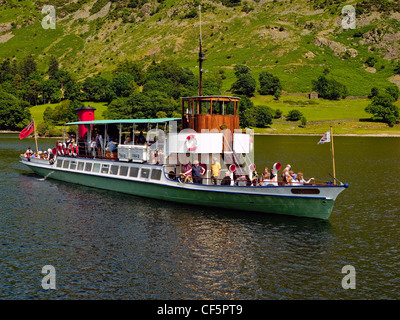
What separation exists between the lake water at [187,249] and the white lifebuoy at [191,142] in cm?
581

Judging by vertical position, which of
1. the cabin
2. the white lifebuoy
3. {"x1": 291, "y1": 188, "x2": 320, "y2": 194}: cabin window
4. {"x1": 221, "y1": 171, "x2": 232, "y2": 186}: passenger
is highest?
the cabin

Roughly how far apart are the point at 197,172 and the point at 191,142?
2957mm

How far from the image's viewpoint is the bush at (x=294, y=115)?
583 ft

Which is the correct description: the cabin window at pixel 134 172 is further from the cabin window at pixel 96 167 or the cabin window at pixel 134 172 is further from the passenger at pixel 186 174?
the passenger at pixel 186 174

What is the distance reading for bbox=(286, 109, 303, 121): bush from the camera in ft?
583

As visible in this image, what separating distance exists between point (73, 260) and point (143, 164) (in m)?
19.0

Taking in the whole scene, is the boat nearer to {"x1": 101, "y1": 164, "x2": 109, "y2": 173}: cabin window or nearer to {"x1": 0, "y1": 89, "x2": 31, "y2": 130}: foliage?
{"x1": 101, "y1": 164, "x2": 109, "y2": 173}: cabin window

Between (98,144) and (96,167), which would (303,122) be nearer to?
(98,144)

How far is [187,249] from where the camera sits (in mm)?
29953

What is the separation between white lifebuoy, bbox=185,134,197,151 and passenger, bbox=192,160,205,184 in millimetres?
1352

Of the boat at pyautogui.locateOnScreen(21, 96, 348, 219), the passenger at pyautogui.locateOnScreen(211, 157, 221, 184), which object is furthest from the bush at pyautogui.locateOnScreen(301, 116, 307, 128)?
the passenger at pyautogui.locateOnScreen(211, 157, 221, 184)

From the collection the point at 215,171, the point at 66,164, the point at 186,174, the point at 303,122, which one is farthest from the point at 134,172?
the point at 303,122

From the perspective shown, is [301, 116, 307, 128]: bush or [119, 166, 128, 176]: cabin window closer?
[119, 166, 128, 176]: cabin window
